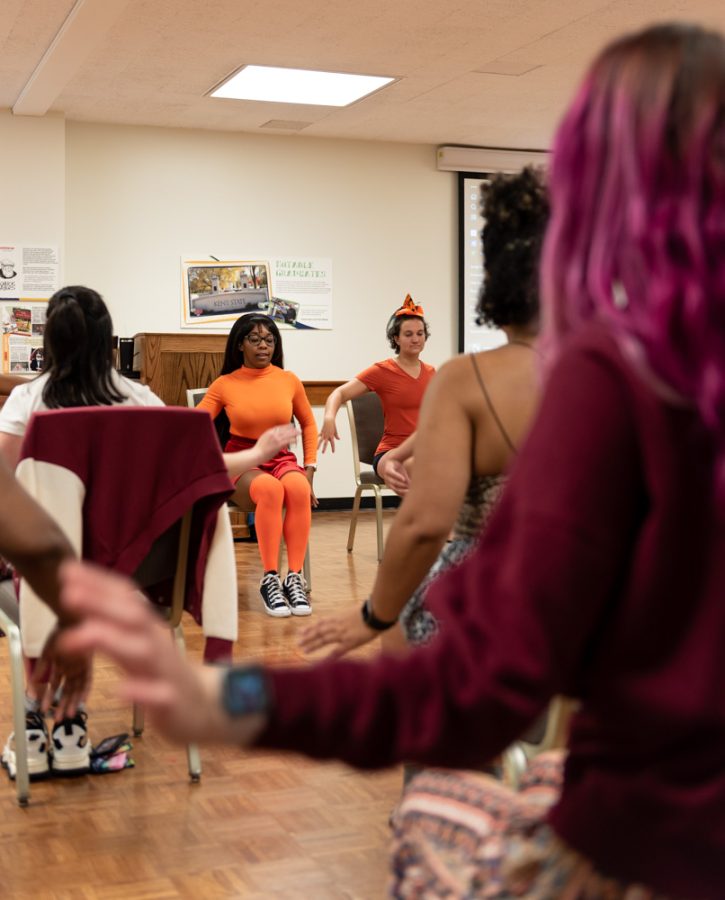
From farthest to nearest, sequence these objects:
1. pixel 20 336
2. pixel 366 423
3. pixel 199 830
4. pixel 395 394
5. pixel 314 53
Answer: pixel 20 336
pixel 366 423
pixel 314 53
pixel 395 394
pixel 199 830

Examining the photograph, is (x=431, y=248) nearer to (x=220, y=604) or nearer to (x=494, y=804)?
(x=220, y=604)

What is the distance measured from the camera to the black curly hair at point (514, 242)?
198 centimetres

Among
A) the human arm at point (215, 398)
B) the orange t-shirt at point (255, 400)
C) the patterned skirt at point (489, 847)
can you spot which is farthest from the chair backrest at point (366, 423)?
the patterned skirt at point (489, 847)

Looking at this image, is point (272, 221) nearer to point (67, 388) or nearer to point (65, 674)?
point (67, 388)

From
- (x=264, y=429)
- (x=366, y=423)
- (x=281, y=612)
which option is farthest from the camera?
(x=366, y=423)

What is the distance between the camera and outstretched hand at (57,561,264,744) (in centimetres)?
64

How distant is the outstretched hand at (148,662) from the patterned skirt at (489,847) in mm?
257

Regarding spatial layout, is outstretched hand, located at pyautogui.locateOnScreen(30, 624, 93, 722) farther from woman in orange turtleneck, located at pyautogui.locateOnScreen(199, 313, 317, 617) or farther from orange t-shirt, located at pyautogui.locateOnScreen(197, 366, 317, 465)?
orange t-shirt, located at pyautogui.locateOnScreen(197, 366, 317, 465)

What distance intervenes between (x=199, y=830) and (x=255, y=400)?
304 centimetres

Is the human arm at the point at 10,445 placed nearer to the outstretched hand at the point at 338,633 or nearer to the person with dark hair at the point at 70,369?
the person with dark hair at the point at 70,369

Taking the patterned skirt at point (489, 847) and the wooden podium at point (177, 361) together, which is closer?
the patterned skirt at point (489, 847)

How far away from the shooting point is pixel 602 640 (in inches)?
27.7

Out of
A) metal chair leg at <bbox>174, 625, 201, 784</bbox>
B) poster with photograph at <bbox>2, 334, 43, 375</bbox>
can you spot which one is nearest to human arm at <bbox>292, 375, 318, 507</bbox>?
metal chair leg at <bbox>174, 625, 201, 784</bbox>

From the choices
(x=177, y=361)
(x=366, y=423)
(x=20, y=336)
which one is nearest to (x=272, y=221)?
(x=177, y=361)
